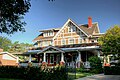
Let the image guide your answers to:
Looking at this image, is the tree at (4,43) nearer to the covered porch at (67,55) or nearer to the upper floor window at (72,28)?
the covered porch at (67,55)

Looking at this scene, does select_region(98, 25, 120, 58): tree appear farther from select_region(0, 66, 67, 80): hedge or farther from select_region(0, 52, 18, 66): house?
select_region(0, 52, 18, 66): house

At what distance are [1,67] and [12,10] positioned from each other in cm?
813

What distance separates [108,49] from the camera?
28781 millimetres

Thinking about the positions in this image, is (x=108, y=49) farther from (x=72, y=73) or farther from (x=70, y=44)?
(x=70, y=44)

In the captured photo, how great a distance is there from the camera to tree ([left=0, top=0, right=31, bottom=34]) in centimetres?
1623

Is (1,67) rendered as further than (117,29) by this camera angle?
No

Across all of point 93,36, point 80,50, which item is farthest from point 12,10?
point 93,36

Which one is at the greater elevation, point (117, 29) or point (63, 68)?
point (117, 29)

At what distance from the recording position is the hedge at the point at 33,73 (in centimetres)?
1648

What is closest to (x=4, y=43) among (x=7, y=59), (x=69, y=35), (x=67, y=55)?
(x=7, y=59)

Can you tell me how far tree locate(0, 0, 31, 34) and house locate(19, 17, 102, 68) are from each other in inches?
745

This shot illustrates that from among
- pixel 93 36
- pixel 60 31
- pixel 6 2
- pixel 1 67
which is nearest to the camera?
pixel 6 2

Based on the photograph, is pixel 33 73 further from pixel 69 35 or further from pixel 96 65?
pixel 69 35

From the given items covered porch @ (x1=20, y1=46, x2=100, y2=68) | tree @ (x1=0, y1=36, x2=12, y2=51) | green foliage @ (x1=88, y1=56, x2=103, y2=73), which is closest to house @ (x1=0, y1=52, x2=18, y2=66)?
covered porch @ (x1=20, y1=46, x2=100, y2=68)
